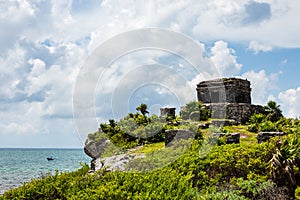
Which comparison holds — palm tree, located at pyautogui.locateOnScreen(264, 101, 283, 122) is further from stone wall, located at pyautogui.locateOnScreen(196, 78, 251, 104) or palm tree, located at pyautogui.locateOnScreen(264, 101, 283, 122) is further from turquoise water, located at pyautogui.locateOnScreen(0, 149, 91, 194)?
turquoise water, located at pyautogui.locateOnScreen(0, 149, 91, 194)

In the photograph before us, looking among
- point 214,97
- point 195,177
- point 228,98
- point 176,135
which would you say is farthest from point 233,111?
point 195,177

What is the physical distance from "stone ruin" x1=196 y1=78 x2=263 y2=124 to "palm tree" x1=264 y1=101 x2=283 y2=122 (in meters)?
0.70

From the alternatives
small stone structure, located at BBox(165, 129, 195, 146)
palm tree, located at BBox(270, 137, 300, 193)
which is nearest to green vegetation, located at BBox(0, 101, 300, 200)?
palm tree, located at BBox(270, 137, 300, 193)

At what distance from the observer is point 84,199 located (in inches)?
313

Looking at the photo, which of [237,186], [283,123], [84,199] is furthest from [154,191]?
[283,123]

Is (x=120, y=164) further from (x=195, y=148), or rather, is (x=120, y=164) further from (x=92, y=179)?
(x=92, y=179)

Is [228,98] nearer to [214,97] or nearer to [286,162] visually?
[214,97]

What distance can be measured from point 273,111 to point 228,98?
412 centimetres

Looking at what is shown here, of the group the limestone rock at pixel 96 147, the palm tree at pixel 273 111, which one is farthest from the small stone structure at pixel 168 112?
the limestone rock at pixel 96 147

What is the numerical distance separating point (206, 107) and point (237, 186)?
20.5m

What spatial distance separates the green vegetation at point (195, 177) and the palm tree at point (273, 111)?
1499 centimetres

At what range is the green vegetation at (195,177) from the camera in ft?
28.3

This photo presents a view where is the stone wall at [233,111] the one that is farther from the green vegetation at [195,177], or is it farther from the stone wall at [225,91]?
the green vegetation at [195,177]

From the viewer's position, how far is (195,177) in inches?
483
